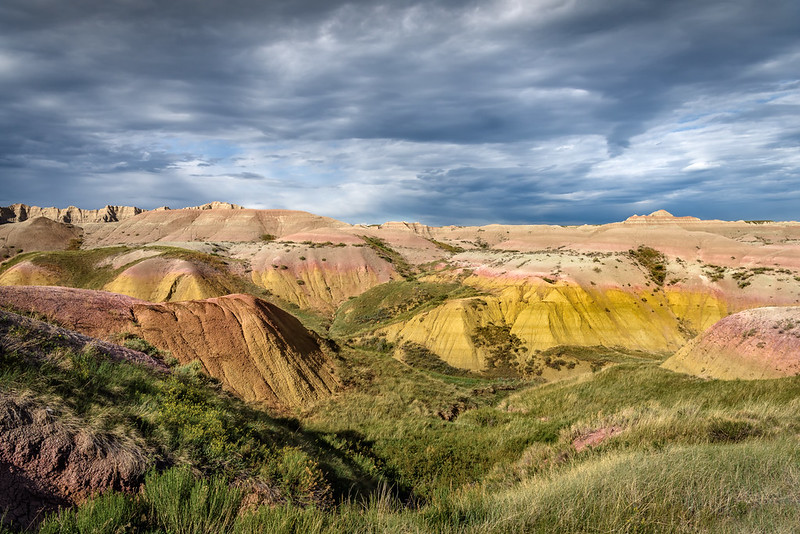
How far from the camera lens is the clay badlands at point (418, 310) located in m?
18.3

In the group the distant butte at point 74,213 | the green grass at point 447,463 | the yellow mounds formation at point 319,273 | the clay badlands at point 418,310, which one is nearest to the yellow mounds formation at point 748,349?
the clay badlands at point 418,310

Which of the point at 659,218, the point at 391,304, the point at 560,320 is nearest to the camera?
the point at 560,320

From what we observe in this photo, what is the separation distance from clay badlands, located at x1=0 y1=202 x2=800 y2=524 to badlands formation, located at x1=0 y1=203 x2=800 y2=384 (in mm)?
166

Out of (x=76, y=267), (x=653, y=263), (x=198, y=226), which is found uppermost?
(x=198, y=226)

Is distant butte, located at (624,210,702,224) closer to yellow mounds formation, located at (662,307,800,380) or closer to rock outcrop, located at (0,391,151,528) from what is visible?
yellow mounds formation, located at (662,307,800,380)

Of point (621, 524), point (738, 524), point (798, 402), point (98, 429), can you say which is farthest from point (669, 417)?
point (98, 429)

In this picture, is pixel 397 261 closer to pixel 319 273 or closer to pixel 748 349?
pixel 319 273

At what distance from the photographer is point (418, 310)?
43.6 meters

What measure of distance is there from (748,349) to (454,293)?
29.2 metres

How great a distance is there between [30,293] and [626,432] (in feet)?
73.5

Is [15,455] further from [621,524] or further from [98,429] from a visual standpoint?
[621,524]

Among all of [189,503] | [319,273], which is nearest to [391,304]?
[319,273]

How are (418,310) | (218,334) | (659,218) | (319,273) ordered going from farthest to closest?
(659,218) → (319,273) → (418,310) → (218,334)

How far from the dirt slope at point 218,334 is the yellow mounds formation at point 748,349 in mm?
19343
